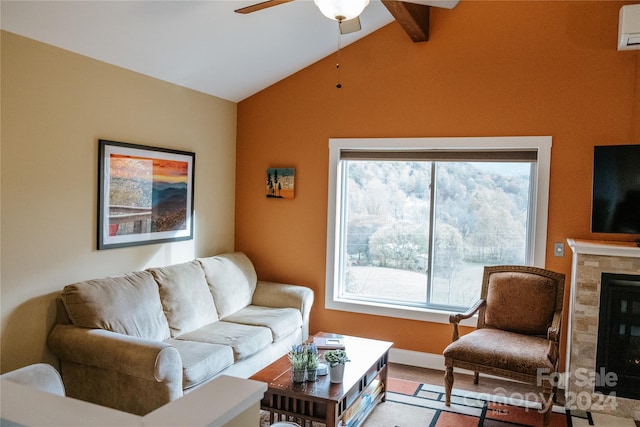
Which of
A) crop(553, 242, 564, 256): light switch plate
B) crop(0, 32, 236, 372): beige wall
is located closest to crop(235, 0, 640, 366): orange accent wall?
crop(553, 242, 564, 256): light switch plate

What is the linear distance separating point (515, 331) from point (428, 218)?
48.3 inches

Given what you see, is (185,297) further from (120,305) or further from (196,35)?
(196,35)

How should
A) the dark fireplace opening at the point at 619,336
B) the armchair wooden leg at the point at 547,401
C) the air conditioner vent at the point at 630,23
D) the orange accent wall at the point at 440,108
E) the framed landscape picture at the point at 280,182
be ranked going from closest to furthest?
the armchair wooden leg at the point at 547,401, the air conditioner vent at the point at 630,23, the dark fireplace opening at the point at 619,336, the orange accent wall at the point at 440,108, the framed landscape picture at the point at 280,182

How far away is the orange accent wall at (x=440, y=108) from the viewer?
383cm

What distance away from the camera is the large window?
13.7 ft

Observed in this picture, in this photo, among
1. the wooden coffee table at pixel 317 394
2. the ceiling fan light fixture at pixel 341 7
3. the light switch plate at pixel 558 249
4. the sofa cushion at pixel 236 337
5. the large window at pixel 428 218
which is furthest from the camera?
the large window at pixel 428 218

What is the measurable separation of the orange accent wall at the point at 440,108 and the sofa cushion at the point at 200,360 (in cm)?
156

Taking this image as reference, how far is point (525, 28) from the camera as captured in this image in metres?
4.00

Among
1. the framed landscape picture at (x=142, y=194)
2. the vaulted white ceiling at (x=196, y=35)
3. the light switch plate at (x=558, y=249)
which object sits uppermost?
the vaulted white ceiling at (x=196, y=35)

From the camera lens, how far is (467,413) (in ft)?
11.4

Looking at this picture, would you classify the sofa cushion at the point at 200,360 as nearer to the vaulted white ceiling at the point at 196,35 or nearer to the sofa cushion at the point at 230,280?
the sofa cushion at the point at 230,280

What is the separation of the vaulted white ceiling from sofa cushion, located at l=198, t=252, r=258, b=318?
154 centimetres

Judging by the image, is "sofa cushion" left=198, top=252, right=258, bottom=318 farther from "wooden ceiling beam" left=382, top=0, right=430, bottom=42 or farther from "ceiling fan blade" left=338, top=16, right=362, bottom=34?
"wooden ceiling beam" left=382, top=0, right=430, bottom=42

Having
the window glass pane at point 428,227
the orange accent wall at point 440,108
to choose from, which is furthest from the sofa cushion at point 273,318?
the window glass pane at point 428,227
